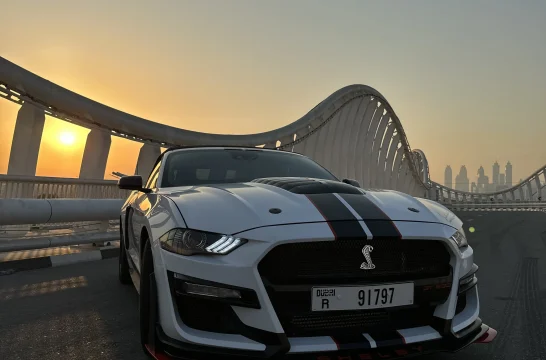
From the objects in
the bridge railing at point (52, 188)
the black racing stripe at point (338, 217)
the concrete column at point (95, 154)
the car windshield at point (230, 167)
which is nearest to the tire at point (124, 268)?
the car windshield at point (230, 167)

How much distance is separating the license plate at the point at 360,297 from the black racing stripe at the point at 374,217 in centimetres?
25

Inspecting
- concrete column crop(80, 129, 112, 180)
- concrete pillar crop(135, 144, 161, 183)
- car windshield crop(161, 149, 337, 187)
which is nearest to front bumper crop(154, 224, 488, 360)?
car windshield crop(161, 149, 337, 187)

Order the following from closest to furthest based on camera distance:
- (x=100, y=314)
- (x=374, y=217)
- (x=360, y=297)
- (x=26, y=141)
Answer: (x=360, y=297) → (x=374, y=217) → (x=100, y=314) → (x=26, y=141)

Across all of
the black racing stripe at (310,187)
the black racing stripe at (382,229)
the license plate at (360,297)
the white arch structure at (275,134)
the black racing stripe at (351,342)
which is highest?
the white arch structure at (275,134)

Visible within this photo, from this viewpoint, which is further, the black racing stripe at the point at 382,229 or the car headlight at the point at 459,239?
the car headlight at the point at 459,239

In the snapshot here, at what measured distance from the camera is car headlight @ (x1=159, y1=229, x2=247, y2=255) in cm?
227

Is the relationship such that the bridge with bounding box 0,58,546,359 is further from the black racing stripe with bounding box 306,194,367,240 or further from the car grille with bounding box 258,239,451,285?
the black racing stripe with bounding box 306,194,367,240

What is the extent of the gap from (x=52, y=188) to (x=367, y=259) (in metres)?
8.64

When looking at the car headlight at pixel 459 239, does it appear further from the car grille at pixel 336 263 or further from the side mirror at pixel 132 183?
the side mirror at pixel 132 183

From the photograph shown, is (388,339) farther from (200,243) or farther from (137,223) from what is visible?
(137,223)

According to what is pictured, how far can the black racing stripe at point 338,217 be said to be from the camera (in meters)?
2.30

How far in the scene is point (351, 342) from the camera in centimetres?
221

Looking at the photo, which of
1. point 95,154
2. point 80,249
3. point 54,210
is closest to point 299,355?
point 54,210

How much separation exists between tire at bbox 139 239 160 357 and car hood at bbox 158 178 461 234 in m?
0.37
